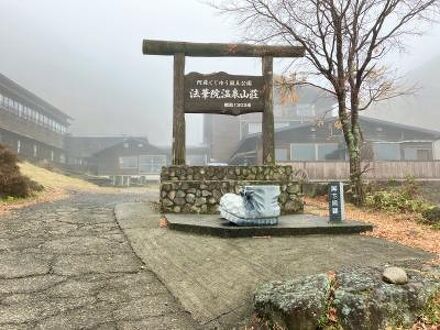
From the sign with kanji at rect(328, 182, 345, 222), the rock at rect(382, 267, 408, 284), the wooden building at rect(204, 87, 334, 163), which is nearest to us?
the rock at rect(382, 267, 408, 284)

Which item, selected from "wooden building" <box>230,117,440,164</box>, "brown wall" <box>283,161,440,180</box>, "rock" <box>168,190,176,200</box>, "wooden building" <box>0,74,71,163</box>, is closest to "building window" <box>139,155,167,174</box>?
"wooden building" <box>0,74,71,163</box>

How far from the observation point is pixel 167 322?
4.41m

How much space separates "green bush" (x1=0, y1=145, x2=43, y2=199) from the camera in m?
13.4

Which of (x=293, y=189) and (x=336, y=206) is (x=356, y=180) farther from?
(x=336, y=206)

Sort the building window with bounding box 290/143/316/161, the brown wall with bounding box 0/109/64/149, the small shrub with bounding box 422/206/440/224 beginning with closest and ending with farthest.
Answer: the small shrub with bounding box 422/206/440/224, the building window with bounding box 290/143/316/161, the brown wall with bounding box 0/109/64/149

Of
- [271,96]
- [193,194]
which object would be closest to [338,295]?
[193,194]

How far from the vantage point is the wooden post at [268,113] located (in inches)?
468

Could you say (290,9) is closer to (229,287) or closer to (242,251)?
(242,251)

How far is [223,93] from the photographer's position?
1189cm

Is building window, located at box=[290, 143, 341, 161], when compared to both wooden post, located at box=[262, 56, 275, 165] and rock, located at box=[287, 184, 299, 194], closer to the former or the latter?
wooden post, located at box=[262, 56, 275, 165]

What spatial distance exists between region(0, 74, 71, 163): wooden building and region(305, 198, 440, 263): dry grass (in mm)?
28198

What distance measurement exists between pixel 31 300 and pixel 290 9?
11.5 metres

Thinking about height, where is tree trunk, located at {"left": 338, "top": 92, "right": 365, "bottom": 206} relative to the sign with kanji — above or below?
above

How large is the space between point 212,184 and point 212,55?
4.07 metres
